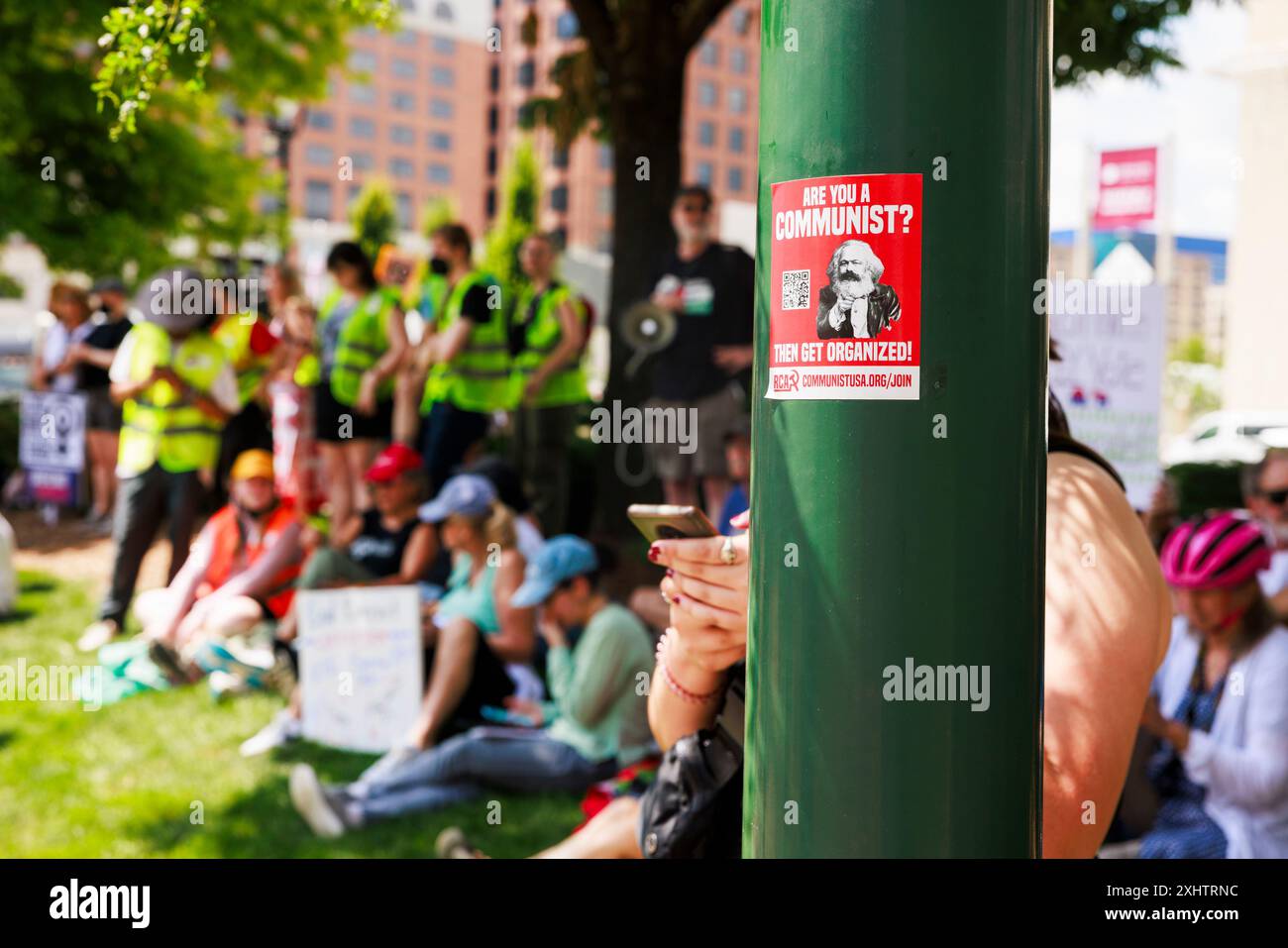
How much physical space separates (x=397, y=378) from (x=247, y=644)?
213cm

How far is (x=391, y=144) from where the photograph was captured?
10525 cm

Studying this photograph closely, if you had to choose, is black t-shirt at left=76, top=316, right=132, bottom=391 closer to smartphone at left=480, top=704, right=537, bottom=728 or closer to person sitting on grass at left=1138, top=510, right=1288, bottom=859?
smartphone at left=480, top=704, right=537, bottom=728

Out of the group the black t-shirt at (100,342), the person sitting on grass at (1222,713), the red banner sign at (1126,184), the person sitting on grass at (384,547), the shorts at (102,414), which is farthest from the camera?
the red banner sign at (1126,184)

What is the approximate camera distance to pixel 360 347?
29.4 ft

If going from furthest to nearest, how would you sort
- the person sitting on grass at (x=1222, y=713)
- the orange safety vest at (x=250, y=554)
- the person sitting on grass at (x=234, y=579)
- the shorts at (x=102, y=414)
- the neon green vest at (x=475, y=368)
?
the shorts at (x=102, y=414), the neon green vest at (x=475, y=368), the orange safety vest at (x=250, y=554), the person sitting on grass at (x=234, y=579), the person sitting on grass at (x=1222, y=713)

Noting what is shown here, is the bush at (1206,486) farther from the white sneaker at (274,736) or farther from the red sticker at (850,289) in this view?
the red sticker at (850,289)

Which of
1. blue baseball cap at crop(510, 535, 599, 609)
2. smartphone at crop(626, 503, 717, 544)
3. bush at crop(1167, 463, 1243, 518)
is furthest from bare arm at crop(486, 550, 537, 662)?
bush at crop(1167, 463, 1243, 518)

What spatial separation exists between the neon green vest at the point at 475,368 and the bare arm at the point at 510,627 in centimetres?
250

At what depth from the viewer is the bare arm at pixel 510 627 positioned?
21.0 ft

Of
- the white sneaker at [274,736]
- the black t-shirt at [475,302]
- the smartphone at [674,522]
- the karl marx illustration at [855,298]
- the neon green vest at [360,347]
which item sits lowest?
the white sneaker at [274,736]

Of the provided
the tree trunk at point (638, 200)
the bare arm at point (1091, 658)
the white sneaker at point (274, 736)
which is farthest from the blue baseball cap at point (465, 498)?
the bare arm at point (1091, 658)
